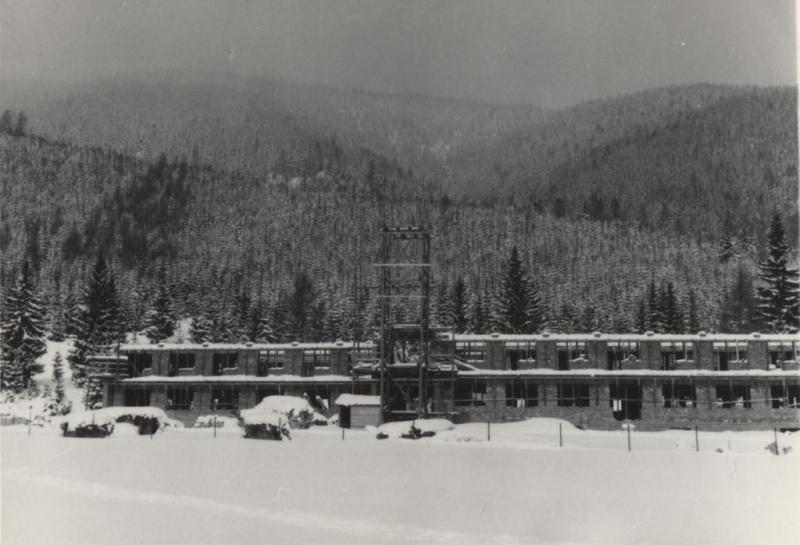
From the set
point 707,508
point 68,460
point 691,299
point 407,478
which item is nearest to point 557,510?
point 707,508

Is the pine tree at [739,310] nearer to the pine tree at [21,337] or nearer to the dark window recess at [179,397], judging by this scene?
the dark window recess at [179,397]

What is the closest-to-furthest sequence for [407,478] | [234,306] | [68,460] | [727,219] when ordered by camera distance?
1. [407,478]
2. [68,460]
3. [234,306]
4. [727,219]

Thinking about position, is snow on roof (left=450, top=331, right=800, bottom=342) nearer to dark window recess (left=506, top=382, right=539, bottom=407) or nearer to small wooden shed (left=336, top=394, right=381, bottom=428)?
dark window recess (left=506, top=382, right=539, bottom=407)

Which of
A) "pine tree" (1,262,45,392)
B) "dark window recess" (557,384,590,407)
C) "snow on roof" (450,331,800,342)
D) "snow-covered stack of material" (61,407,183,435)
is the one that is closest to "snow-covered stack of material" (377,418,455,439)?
"snow-covered stack of material" (61,407,183,435)

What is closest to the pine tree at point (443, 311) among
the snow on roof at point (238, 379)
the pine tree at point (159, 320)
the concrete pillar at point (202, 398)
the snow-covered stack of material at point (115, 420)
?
the pine tree at point (159, 320)

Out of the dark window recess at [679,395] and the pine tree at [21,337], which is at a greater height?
the pine tree at [21,337]

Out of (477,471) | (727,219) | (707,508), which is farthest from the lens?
(727,219)

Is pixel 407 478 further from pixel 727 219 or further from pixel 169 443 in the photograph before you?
pixel 727 219

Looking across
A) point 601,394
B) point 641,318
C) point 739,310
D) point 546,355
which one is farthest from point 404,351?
point 739,310
